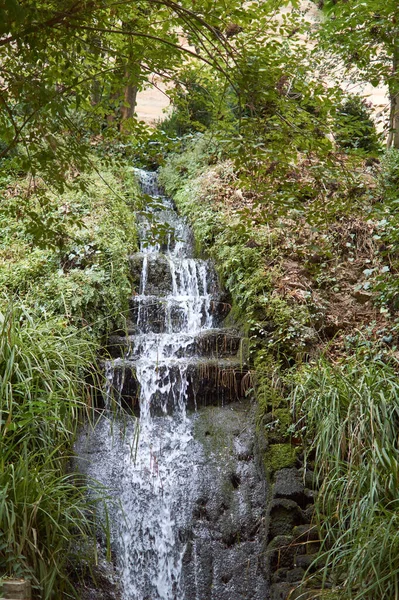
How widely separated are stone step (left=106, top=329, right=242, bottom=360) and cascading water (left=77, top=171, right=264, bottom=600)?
0.01 meters

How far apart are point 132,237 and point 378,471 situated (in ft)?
18.9

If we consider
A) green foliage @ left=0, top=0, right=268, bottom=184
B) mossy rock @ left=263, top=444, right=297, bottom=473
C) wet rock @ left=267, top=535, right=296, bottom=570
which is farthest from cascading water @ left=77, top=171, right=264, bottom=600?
green foliage @ left=0, top=0, right=268, bottom=184

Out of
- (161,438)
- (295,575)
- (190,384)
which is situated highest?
(190,384)

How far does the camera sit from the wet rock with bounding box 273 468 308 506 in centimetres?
510

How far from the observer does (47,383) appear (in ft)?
15.6

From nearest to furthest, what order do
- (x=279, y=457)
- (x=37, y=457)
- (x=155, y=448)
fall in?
(x=37, y=457)
(x=279, y=457)
(x=155, y=448)

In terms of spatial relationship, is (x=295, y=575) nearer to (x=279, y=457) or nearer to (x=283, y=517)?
(x=283, y=517)

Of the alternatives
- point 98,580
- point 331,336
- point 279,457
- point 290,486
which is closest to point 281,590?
point 290,486

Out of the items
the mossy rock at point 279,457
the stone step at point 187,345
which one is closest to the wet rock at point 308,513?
the mossy rock at point 279,457

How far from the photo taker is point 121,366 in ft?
21.3

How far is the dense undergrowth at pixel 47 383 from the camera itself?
12.3 ft

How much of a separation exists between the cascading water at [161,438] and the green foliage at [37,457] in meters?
0.41

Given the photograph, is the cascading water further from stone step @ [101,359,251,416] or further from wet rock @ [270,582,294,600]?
wet rock @ [270,582,294,600]

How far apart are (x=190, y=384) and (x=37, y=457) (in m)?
2.47
